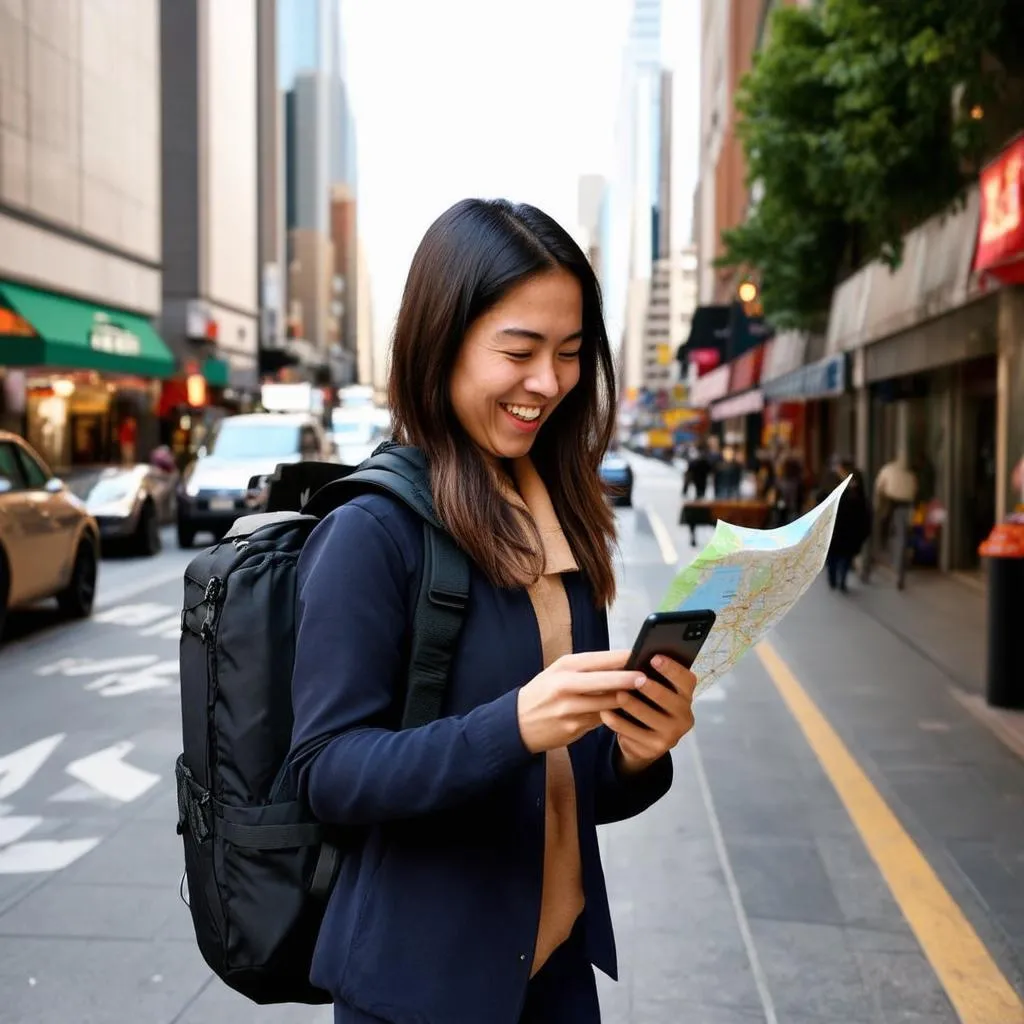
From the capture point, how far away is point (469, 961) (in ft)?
5.71

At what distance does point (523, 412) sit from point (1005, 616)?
7.31 m

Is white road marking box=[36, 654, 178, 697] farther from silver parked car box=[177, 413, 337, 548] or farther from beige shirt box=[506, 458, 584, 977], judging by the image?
silver parked car box=[177, 413, 337, 548]

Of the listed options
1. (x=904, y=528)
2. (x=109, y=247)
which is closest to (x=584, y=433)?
(x=904, y=528)

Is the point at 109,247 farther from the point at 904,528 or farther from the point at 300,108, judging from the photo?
the point at 300,108

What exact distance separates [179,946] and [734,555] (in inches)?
140

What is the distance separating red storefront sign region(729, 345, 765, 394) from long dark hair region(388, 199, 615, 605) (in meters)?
34.6

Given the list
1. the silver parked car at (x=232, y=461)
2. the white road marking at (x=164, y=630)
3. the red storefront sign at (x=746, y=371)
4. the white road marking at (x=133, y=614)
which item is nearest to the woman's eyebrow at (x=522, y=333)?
the white road marking at (x=164, y=630)

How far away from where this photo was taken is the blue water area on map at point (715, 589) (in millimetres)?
1562

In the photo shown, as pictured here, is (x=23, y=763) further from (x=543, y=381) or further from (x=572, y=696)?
(x=572, y=696)

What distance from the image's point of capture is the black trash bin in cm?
831

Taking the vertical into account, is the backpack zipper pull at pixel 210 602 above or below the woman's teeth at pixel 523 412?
below

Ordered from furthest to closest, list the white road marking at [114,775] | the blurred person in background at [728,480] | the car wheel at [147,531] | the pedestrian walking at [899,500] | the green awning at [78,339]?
the blurred person in background at [728,480] → the green awning at [78,339] → the car wheel at [147,531] → the pedestrian walking at [899,500] → the white road marking at [114,775]

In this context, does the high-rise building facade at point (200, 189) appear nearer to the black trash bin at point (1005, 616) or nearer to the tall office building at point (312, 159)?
the black trash bin at point (1005, 616)

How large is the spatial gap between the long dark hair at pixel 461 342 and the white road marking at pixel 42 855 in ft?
13.5
